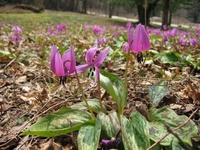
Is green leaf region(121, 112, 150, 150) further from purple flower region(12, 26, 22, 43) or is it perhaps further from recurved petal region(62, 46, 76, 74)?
purple flower region(12, 26, 22, 43)

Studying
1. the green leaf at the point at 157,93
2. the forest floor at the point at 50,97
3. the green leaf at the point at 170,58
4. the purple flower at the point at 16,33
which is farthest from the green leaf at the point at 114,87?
the purple flower at the point at 16,33

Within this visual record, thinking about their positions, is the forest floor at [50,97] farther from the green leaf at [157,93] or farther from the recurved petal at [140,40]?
the recurved petal at [140,40]

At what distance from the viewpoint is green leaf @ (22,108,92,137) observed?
1.03m

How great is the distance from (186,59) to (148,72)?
45cm

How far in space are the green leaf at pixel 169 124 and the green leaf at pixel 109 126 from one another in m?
0.16

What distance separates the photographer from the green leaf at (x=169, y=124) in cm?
95

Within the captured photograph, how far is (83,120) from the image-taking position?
1.16 m

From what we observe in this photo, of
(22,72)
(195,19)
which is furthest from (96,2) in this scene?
(22,72)

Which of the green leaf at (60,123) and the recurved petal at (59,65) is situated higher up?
the recurved petal at (59,65)

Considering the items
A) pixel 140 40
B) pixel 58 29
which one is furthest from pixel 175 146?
pixel 58 29

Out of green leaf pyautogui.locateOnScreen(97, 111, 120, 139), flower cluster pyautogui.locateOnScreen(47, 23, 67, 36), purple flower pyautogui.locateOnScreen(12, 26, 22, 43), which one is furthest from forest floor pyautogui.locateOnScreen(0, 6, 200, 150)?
flower cluster pyautogui.locateOnScreen(47, 23, 67, 36)

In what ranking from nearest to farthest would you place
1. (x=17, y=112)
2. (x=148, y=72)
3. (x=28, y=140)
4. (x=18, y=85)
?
1. (x=28, y=140)
2. (x=17, y=112)
3. (x=18, y=85)
4. (x=148, y=72)

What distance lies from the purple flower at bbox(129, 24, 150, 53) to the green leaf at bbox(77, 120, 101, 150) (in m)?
0.38

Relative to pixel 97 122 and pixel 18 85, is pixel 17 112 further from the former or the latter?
pixel 97 122
